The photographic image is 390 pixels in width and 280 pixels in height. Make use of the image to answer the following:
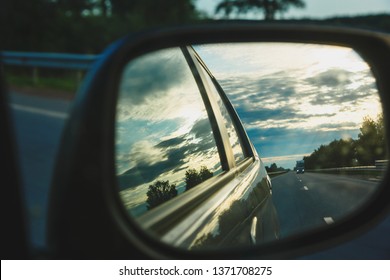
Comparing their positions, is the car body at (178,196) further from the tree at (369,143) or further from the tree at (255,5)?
the tree at (255,5)

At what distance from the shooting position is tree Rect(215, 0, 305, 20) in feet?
116

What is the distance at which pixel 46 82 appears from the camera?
14.9 meters

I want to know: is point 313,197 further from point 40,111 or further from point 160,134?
point 40,111

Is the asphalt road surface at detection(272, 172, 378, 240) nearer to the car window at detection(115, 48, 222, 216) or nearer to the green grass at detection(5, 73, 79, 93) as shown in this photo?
the car window at detection(115, 48, 222, 216)

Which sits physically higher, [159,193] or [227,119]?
[227,119]

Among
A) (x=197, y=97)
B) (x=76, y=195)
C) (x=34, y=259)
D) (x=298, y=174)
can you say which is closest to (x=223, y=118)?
(x=197, y=97)

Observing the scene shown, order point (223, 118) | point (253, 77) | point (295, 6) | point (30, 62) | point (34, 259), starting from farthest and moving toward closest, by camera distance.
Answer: point (295, 6), point (30, 62), point (223, 118), point (253, 77), point (34, 259)

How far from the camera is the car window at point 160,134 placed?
1.70 metres

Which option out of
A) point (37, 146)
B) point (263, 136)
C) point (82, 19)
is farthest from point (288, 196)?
point (82, 19)

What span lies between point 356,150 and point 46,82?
13.5 m

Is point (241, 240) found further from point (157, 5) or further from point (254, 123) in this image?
point (157, 5)

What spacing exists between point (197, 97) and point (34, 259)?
2.73ft

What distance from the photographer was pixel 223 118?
2396mm

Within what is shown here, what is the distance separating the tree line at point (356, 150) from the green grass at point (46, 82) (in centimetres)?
1134
